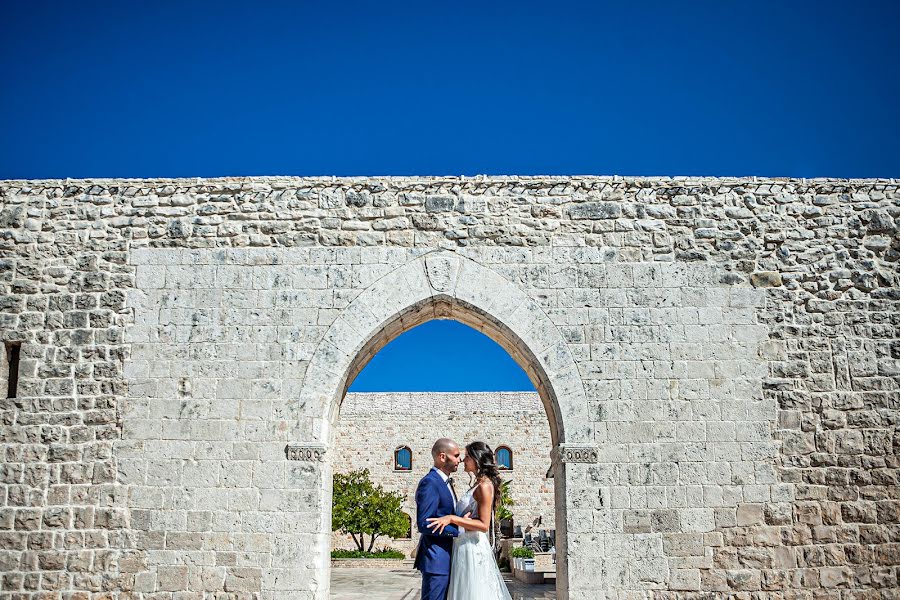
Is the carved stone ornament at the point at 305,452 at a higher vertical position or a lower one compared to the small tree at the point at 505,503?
higher

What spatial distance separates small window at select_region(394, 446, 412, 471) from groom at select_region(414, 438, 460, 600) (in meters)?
16.4

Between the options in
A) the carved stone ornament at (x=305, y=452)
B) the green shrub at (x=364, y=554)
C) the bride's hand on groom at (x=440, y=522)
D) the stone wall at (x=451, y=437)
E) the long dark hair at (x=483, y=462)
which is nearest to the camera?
the bride's hand on groom at (x=440, y=522)

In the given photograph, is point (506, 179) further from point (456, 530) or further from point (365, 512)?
point (365, 512)

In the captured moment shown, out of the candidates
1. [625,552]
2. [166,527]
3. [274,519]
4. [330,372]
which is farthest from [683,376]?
[166,527]

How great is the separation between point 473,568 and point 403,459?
54.9 ft

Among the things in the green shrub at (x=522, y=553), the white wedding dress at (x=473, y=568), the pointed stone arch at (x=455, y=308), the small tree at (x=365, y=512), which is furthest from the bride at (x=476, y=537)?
the small tree at (x=365, y=512)

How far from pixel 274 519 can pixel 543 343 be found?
272cm

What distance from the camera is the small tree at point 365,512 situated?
18953mm

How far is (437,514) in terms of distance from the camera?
501cm

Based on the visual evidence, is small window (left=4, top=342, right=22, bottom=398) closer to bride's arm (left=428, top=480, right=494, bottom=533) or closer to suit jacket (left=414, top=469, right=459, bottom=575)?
A: suit jacket (left=414, top=469, right=459, bottom=575)

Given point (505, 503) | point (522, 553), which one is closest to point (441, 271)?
point (522, 553)

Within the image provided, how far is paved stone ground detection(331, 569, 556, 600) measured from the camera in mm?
10258

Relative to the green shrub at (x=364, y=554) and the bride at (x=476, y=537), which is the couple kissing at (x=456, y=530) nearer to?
the bride at (x=476, y=537)

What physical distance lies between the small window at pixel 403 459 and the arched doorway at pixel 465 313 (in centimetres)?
1443
